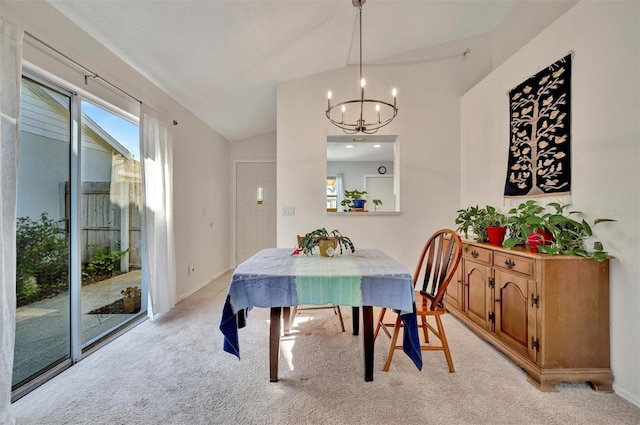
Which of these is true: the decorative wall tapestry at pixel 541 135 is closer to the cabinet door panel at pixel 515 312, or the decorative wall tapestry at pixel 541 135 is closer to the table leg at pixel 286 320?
the cabinet door panel at pixel 515 312

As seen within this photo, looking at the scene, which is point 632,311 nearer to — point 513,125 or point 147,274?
point 513,125

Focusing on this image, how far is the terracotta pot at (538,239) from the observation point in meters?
1.97

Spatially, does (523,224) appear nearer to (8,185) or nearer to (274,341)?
(274,341)

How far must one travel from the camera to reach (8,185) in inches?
57.6

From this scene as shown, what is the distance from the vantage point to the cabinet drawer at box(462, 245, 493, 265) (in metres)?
2.31

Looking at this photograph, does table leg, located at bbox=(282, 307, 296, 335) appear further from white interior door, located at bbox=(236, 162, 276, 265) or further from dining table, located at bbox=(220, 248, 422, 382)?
white interior door, located at bbox=(236, 162, 276, 265)

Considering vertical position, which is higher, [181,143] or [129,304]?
[181,143]

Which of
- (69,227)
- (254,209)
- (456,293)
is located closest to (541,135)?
(456,293)

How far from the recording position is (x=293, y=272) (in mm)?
1693

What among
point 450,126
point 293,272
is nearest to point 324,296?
point 293,272

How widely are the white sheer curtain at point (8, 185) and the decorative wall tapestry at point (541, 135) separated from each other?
11.1 feet

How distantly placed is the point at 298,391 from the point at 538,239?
6.11ft

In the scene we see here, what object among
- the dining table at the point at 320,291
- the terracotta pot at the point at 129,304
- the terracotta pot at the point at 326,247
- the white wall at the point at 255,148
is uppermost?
the white wall at the point at 255,148

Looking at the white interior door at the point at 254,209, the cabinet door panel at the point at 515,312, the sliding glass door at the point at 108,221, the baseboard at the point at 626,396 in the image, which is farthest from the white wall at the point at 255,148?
the baseboard at the point at 626,396
